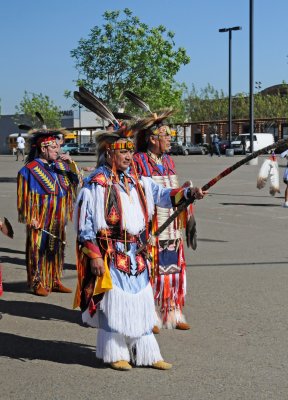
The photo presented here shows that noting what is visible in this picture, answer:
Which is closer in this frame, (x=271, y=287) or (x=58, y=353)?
(x=58, y=353)

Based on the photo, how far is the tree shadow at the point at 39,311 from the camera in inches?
256

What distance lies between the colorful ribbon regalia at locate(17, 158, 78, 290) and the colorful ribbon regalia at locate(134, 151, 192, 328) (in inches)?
65.6

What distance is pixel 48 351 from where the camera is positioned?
549 cm

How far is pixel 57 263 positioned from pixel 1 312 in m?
1.06

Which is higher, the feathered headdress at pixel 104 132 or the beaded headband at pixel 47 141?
the feathered headdress at pixel 104 132

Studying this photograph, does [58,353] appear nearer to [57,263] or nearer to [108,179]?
[108,179]

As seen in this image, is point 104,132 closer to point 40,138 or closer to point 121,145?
point 121,145

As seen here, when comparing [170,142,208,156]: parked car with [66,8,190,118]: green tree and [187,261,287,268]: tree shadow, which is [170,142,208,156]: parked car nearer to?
[66,8,190,118]: green tree

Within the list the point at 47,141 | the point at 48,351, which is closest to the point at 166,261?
the point at 48,351

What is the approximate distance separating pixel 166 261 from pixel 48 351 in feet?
4.30

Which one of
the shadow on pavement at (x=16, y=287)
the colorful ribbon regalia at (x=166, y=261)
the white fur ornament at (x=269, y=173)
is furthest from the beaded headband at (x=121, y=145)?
the white fur ornament at (x=269, y=173)

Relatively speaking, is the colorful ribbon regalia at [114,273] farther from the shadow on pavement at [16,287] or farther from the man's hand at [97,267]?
the shadow on pavement at [16,287]

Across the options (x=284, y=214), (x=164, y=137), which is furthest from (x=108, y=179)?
(x=284, y=214)

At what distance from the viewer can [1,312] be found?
675 cm
